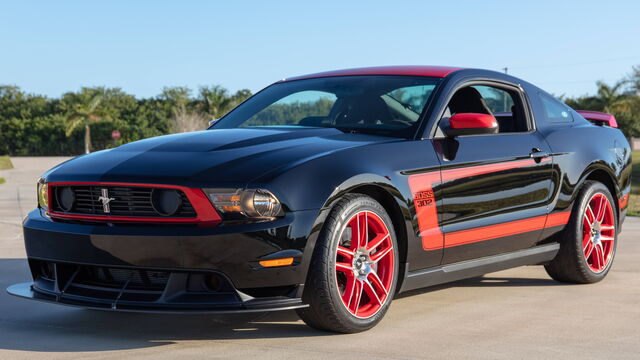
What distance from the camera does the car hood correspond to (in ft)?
12.8

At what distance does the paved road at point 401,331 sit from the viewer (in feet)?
12.5

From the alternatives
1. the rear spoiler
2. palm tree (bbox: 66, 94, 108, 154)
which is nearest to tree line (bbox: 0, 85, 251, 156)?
palm tree (bbox: 66, 94, 108, 154)

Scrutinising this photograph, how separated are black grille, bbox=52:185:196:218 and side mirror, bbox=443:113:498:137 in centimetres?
169

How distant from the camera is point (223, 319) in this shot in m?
4.60

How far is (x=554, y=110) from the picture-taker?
19.8 feet

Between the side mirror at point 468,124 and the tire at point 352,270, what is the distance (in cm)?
77

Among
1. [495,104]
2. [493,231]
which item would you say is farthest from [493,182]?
[495,104]

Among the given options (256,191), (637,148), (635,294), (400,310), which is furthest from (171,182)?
(637,148)

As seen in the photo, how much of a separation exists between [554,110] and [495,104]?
485mm

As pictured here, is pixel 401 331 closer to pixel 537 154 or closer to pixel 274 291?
pixel 274 291

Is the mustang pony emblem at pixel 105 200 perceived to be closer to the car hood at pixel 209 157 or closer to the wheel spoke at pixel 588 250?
the car hood at pixel 209 157

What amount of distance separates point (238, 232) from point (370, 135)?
1.25 m

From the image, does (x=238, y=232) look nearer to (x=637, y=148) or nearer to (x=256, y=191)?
(x=256, y=191)

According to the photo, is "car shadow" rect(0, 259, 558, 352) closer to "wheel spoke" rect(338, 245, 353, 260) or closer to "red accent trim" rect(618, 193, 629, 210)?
"wheel spoke" rect(338, 245, 353, 260)
